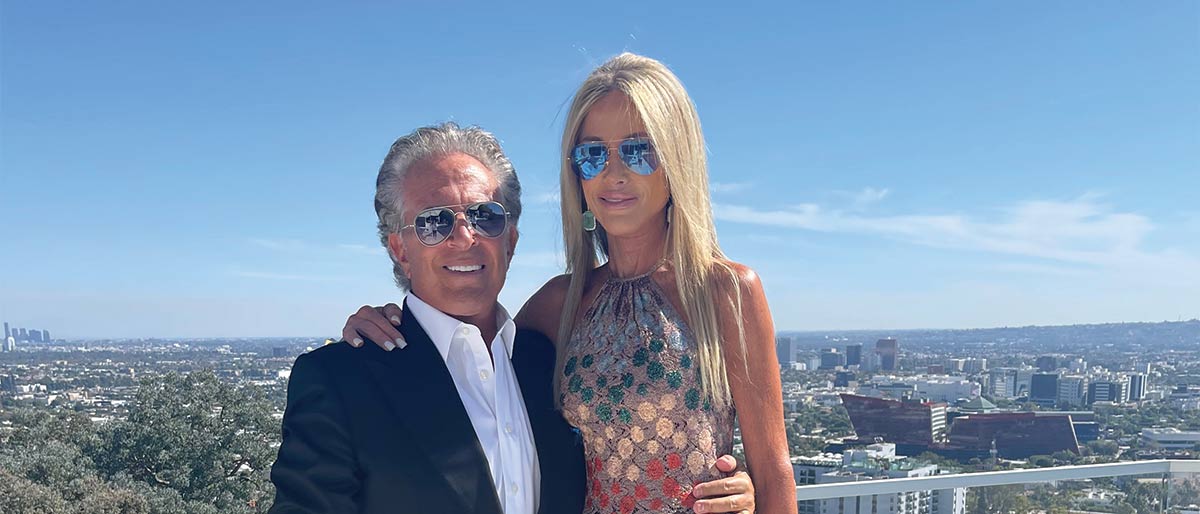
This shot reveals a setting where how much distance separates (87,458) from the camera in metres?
11.6

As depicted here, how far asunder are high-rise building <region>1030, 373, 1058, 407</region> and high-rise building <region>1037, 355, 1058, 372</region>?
34.0 ft

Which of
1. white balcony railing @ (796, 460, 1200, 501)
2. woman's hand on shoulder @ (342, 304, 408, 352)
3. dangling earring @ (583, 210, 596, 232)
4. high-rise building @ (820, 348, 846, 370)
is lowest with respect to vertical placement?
high-rise building @ (820, 348, 846, 370)

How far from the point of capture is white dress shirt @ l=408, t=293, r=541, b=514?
6.39 feet

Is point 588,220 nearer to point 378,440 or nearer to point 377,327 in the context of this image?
point 377,327

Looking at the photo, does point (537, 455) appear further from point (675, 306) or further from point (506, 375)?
point (675, 306)

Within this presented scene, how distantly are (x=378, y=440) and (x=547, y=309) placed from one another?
0.73m

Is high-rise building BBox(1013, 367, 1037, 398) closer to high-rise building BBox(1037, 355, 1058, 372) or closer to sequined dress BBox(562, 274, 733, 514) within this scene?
high-rise building BBox(1037, 355, 1058, 372)

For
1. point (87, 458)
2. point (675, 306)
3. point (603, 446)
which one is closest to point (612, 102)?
point (675, 306)

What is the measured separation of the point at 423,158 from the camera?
207cm

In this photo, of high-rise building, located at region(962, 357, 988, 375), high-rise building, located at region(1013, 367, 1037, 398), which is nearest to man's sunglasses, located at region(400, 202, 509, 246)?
high-rise building, located at region(1013, 367, 1037, 398)

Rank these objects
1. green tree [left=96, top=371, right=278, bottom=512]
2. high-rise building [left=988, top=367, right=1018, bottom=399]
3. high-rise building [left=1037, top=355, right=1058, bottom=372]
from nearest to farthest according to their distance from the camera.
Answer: green tree [left=96, top=371, right=278, bottom=512]
high-rise building [left=988, top=367, right=1018, bottom=399]
high-rise building [left=1037, top=355, right=1058, bottom=372]

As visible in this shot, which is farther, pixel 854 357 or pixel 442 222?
pixel 854 357

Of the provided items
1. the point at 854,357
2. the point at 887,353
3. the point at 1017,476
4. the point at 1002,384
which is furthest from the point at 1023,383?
the point at 1017,476

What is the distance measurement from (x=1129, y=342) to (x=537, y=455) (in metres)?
81.4
